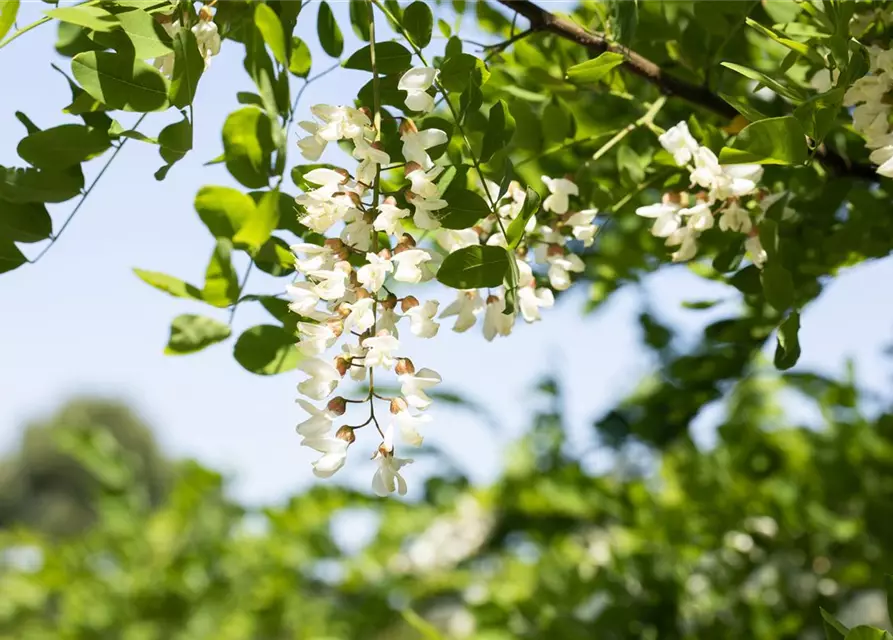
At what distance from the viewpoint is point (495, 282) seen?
42cm

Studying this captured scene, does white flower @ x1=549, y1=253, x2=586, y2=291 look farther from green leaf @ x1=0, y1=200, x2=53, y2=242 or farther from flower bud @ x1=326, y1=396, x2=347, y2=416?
green leaf @ x1=0, y1=200, x2=53, y2=242

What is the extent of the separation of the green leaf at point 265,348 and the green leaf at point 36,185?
0.38 feet

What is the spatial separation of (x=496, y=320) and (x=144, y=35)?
0.70 ft

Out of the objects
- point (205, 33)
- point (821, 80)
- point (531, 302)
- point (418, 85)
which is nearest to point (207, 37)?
point (205, 33)

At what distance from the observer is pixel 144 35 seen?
422 mm

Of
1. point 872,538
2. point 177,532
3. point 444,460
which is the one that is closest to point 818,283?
point 872,538

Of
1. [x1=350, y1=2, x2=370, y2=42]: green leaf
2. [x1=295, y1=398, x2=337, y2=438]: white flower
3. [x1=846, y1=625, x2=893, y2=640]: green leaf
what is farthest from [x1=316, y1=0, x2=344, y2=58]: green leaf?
[x1=846, y1=625, x2=893, y2=640]: green leaf

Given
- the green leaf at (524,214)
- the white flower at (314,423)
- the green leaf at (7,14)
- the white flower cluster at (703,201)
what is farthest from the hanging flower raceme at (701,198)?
the green leaf at (7,14)

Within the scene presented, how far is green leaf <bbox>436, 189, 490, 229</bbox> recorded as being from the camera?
0.43 metres

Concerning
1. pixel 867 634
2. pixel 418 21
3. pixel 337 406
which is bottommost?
pixel 867 634

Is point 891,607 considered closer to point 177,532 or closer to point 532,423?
point 532,423

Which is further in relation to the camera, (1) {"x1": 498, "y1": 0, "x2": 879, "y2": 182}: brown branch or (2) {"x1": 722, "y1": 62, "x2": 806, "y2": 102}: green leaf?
(1) {"x1": 498, "y1": 0, "x2": 879, "y2": 182}: brown branch

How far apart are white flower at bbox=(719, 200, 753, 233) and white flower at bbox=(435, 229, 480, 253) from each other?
13 centimetres

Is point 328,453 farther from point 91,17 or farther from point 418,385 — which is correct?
point 91,17
